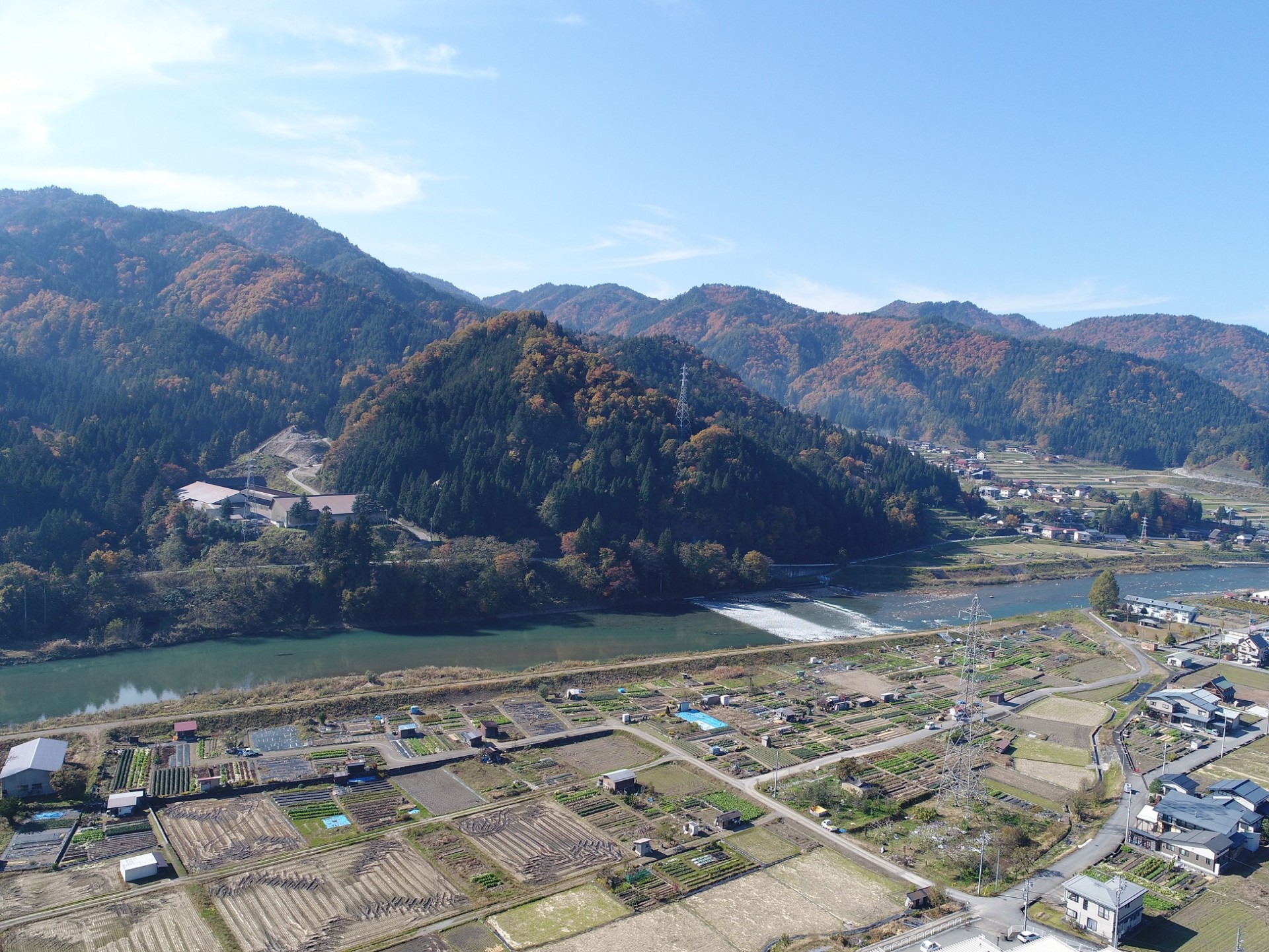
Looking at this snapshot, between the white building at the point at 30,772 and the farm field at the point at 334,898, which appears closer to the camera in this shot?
the farm field at the point at 334,898

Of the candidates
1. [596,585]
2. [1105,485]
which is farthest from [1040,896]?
[1105,485]

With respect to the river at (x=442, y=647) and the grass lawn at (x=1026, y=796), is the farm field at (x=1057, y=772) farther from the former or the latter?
the river at (x=442, y=647)

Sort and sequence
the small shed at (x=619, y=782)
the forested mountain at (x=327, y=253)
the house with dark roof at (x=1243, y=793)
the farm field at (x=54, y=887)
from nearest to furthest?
the farm field at (x=54, y=887)
the house with dark roof at (x=1243, y=793)
the small shed at (x=619, y=782)
the forested mountain at (x=327, y=253)

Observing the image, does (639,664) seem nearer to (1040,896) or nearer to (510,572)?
(510,572)

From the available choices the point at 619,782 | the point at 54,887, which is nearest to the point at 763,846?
the point at 619,782

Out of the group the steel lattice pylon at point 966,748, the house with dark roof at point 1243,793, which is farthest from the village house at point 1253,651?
the house with dark roof at point 1243,793
